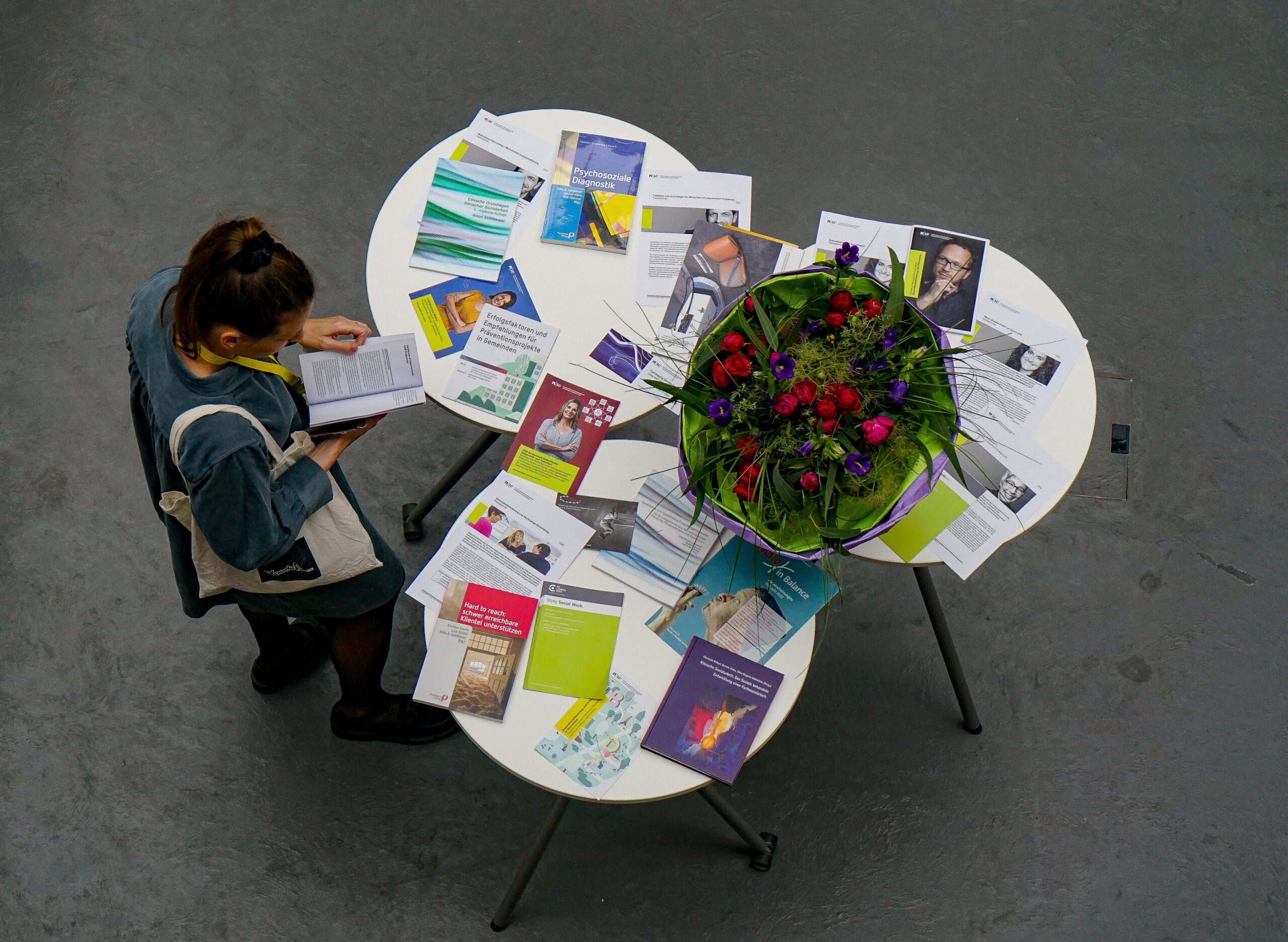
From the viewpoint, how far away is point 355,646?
2.00 meters

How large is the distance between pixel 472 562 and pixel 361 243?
1445 millimetres

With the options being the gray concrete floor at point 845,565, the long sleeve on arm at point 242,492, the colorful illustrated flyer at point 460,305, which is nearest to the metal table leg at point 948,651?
the gray concrete floor at point 845,565

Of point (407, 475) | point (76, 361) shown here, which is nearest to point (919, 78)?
point (407, 475)

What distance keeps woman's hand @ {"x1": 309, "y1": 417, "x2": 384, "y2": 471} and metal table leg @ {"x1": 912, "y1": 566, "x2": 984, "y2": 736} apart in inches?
43.5

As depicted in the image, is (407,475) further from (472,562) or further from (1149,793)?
(1149,793)

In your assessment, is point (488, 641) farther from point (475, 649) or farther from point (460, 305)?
point (460, 305)

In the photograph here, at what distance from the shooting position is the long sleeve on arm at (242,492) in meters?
1.41

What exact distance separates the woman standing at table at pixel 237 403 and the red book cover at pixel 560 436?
0.97 feet

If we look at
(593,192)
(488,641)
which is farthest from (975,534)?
(593,192)

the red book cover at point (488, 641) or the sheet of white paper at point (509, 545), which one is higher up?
the sheet of white paper at point (509, 545)

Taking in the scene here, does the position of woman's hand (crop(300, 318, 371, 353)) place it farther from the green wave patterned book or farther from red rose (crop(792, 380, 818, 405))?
red rose (crop(792, 380, 818, 405))

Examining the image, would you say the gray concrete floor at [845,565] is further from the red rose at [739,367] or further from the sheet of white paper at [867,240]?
the red rose at [739,367]

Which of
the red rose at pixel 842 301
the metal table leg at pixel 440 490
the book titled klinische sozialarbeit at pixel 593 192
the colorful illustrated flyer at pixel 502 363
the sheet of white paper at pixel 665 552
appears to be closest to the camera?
the red rose at pixel 842 301

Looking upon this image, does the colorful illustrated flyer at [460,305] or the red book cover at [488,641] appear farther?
the colorful illustrated flyer at [460,305]
